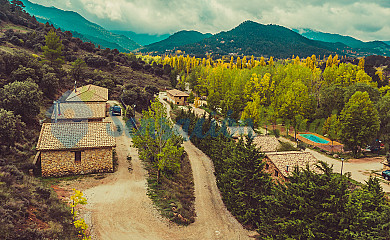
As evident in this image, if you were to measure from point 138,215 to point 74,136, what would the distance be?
26.3ft

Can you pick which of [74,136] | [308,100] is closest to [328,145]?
[308,100]

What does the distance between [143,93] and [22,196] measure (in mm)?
34952

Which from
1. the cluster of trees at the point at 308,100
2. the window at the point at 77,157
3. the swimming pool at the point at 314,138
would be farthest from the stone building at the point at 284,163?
the swimming pool at the point at 314,138

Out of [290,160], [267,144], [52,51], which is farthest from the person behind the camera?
[52,51]

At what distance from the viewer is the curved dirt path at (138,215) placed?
1227cm

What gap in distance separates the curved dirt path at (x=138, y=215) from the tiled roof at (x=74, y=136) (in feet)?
9.09

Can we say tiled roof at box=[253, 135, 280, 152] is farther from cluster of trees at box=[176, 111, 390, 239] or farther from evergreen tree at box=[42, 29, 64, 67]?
evergreen tree at box=[42, 29, 64, 67]

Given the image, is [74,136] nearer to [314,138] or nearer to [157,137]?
[157,137]

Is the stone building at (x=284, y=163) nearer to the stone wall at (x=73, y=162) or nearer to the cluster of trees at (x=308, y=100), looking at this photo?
the stone wall at (x=73, y=162)

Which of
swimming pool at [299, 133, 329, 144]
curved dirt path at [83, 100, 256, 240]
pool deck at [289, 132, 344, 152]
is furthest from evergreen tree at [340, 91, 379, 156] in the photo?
curved dirt path at [83, 100, 256, 240]

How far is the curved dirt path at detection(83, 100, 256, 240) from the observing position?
12.3 meters

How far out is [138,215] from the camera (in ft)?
45.0

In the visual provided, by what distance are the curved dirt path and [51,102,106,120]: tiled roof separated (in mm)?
7069

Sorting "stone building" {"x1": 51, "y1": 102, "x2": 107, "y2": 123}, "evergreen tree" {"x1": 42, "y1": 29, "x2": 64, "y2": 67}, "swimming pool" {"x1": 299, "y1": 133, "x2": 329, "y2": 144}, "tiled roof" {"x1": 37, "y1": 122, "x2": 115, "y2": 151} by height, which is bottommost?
"swimming pool" {"x1": 299, "y1": 133, "x2": 329, "y2": 144}
